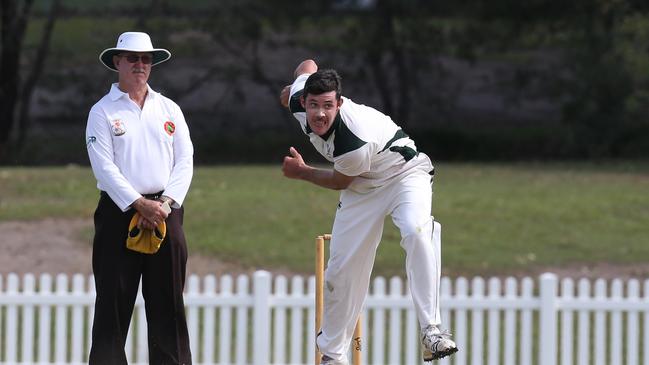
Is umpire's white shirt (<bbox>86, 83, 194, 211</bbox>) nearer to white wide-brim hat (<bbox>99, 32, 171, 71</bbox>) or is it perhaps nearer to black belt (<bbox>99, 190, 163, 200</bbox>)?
black belt (<bbox>99, 190, 163, 200</bbox>)

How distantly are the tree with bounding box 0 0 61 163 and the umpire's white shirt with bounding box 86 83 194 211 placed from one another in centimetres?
1631

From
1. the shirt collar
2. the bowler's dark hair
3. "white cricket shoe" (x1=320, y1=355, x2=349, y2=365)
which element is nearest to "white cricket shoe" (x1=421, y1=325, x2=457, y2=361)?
A: "white cricket shoe" (x1=320, y1=355, x2=349, y2=365)

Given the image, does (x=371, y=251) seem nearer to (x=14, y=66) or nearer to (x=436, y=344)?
(x=436, y=344)

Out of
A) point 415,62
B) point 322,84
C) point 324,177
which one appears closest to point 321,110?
point 322,84

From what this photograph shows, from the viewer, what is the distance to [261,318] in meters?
9.82

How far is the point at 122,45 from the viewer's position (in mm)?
6645

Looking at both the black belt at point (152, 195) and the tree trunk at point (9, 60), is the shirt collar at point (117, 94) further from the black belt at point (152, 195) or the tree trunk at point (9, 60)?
the tree trunk at point (9, 60)

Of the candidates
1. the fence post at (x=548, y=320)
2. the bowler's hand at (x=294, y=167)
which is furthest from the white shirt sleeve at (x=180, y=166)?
the fence post at (x=548, y=320)

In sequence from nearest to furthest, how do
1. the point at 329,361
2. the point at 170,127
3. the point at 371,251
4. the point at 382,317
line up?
1. the point at 170,127
2. the point at 371,251
3. the point at 329,361
4. the point at 382,317

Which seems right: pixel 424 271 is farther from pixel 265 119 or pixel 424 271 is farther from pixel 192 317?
pixel 265 119

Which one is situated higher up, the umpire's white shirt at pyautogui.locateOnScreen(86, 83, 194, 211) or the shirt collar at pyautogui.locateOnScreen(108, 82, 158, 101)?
the shirt collar at pyautogui.locateOnScreen(108, 82, 158, 101)

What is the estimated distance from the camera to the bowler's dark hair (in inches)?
250

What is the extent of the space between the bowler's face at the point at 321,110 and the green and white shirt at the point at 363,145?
2.3 inches

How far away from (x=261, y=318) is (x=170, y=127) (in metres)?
3.37
